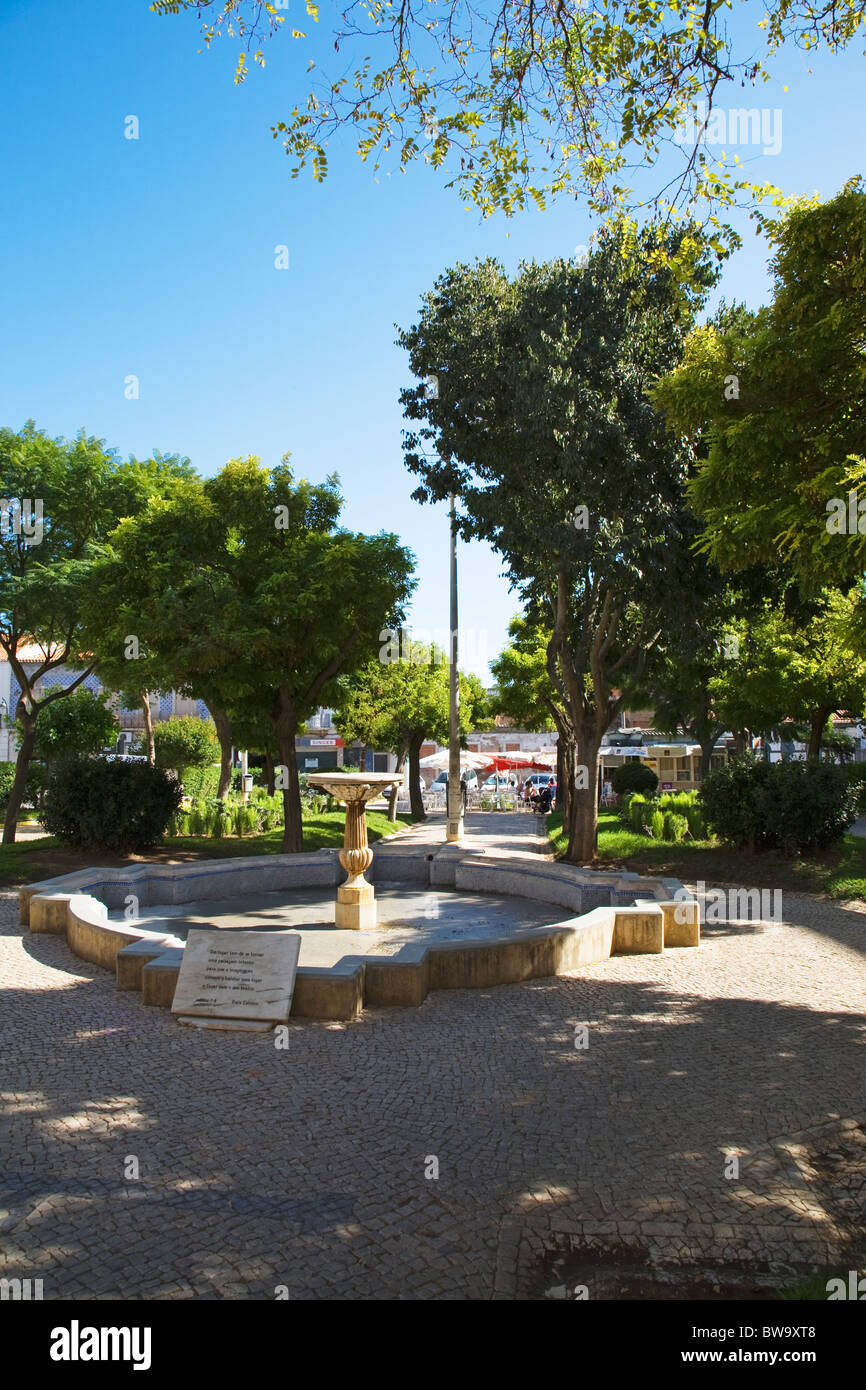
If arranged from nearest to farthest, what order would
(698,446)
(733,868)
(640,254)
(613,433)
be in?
(640,254), (613,433), (698,446), (733,868)

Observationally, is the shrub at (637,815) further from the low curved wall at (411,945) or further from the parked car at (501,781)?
the parked car at (501,781)

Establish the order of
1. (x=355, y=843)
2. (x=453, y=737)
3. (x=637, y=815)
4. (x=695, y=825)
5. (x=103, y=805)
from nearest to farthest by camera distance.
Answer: (x=355, y=843), (x=103, y=805), (x=695, y=825), (x=453, y=737), (x=637, y=815)

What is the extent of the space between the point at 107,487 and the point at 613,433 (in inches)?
416

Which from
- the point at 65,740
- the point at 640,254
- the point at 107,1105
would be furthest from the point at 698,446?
the point at 65,740

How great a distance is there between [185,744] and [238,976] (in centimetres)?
2888

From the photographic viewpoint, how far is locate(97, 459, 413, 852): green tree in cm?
1438

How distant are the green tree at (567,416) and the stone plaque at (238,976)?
8.28 metres

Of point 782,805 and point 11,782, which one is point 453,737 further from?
point 11,782

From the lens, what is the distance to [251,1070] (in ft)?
18.3

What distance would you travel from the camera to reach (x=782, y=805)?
48.3ft

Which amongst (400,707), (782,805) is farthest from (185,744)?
(782,805)

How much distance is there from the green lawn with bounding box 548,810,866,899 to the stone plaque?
30.2 ft

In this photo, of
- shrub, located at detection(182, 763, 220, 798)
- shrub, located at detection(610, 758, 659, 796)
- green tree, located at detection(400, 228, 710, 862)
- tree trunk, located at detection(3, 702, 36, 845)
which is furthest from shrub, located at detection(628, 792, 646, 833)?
shrub, located at detection(182, 763, 220, 798)
